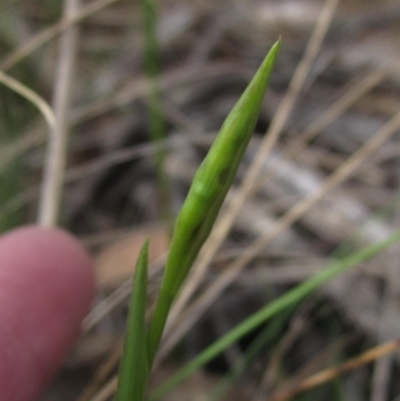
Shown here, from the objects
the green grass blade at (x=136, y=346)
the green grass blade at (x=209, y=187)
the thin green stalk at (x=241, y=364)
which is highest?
the green grass blade at (x=209, y=187)

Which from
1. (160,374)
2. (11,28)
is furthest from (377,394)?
(11,28)

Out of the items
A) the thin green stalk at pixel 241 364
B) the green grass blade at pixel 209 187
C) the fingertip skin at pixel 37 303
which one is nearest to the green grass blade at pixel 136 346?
the green grass blade at pixel 209 187

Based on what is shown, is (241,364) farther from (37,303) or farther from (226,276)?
(37,303)

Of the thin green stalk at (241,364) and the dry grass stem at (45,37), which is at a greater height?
the dry grass stem at (45,37)

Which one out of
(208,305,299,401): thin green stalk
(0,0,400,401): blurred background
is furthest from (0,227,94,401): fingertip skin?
(208,305,299,401): thin green stalk

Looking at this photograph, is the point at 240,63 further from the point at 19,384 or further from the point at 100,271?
the point at 19,384

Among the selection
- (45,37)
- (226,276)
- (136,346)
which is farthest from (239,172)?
(136,346)

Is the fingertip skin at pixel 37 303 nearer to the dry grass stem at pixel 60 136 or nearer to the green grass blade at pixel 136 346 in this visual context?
the dry grass stem at pixel 60 136

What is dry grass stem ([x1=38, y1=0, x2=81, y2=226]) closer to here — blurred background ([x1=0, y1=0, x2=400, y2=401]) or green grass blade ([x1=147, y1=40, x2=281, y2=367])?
blurred background ([x1=0, y1=0, x2=400, y2=401])
